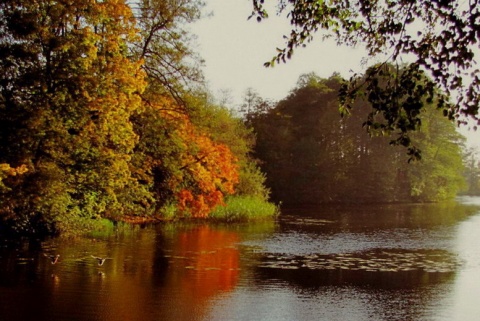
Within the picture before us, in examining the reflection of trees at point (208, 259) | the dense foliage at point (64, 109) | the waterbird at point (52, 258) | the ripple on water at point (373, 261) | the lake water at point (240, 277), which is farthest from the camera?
the dense foliage at point (64, 109)

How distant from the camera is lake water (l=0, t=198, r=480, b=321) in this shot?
42.8ft

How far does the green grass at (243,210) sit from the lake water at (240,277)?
572 cm

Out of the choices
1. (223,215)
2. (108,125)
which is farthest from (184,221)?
(108,125)

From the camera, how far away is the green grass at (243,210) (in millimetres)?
36000

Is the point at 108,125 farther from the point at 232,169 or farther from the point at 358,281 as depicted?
the point at 232,169

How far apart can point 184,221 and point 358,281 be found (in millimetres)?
18068

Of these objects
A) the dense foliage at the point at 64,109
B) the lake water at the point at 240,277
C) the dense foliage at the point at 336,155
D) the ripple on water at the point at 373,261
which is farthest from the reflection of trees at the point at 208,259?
the dense foliage at the point at 336,155

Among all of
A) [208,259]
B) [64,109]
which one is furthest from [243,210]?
[64,109]

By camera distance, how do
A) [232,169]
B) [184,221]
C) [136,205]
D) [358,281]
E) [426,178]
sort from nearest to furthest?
[358,281] → [136,205] → [184,221] → [232,169] → [426,178]

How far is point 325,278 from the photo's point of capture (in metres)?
17.8

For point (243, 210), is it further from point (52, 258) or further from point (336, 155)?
point (336, 155)

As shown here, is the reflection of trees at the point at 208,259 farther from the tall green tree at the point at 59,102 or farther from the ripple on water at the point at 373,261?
the tall green tree at the point at 59,102

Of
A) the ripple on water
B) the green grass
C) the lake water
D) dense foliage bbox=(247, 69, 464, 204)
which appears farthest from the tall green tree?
dense foliage bbox=(247, 69, 464, 204)

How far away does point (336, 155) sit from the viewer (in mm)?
66500
